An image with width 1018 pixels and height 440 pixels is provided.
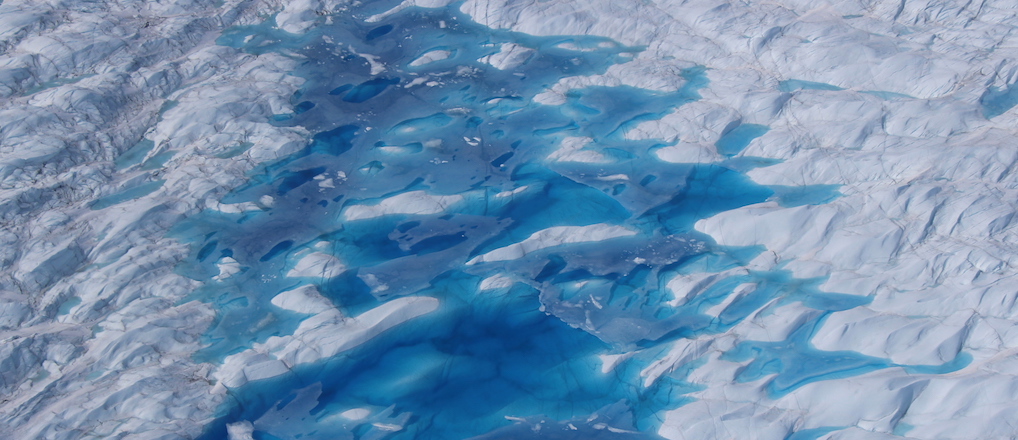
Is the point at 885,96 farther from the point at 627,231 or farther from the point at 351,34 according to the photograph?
the point at 351,34

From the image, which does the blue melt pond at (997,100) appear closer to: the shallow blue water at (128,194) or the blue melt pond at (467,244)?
the blue melt pond at (467,244)

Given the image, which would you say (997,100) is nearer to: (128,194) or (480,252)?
(480,252)

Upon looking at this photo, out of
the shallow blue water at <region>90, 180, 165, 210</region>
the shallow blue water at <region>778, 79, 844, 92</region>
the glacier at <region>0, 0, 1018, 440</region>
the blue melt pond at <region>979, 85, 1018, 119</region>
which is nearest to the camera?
the glacier at <region>0, 0, 1018, 440</region>

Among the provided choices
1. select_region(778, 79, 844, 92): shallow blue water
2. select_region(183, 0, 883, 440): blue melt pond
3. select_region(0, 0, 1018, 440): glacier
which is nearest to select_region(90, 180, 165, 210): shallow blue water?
select_region(0, 0, 1018, 440): glacier

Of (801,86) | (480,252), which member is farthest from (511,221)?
(801,86)

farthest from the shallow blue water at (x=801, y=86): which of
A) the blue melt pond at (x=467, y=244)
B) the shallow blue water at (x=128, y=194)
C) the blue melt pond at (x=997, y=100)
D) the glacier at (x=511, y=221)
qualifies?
the shallow blue water at (x=128, y=194)

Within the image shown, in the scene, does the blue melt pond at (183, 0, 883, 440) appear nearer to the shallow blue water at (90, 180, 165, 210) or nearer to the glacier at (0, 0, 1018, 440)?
the glacier at (0, 0, 1018, 440)
